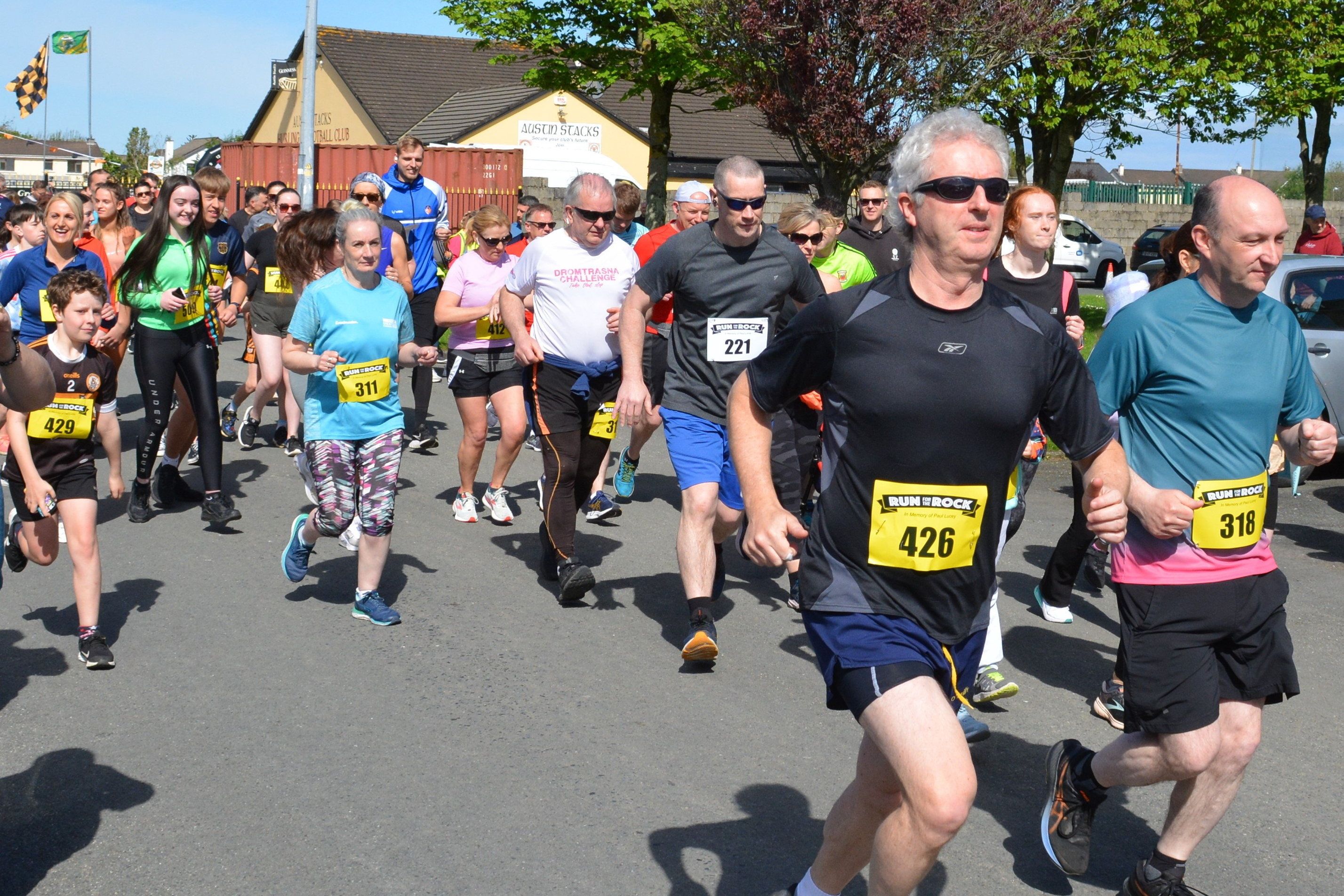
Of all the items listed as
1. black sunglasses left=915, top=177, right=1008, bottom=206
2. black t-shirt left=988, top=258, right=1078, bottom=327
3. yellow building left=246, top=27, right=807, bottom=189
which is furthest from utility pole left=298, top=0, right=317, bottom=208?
black sunglasses left=915, top=177, right=1008, bottom=206

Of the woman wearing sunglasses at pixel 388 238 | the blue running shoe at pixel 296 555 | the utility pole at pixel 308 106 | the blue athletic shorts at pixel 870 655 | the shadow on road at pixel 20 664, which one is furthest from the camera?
the utility pole at pixel 308 106

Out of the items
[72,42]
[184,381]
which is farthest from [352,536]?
[72,42]

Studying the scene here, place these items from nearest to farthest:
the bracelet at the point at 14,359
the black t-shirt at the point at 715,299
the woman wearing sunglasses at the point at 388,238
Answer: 1. the bracelet at the point at 14,359
2. the black t-shirt at the point at 715,299
3. the woman wearing sunglasses at the point at 388,238

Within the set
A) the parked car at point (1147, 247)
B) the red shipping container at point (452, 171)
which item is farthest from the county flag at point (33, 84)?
the parked car at point (1147, 247)

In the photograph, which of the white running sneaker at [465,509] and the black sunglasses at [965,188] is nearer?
the black sunglasses at [965,188]

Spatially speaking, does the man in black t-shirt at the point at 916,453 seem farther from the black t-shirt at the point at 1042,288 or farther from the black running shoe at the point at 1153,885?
the black t-shirt at the point at 1042,288

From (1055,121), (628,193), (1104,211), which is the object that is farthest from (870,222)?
(1104,211)

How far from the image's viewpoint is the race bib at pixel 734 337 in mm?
6148

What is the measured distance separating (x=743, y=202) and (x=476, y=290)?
3262 mm

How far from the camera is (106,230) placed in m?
10.9

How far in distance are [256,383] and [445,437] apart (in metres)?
1.69

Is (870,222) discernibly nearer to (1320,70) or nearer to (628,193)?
(628,193)

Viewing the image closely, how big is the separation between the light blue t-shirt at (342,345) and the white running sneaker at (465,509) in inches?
87.4

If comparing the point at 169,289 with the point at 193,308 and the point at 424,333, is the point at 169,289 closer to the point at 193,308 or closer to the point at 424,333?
the point at 193,308
